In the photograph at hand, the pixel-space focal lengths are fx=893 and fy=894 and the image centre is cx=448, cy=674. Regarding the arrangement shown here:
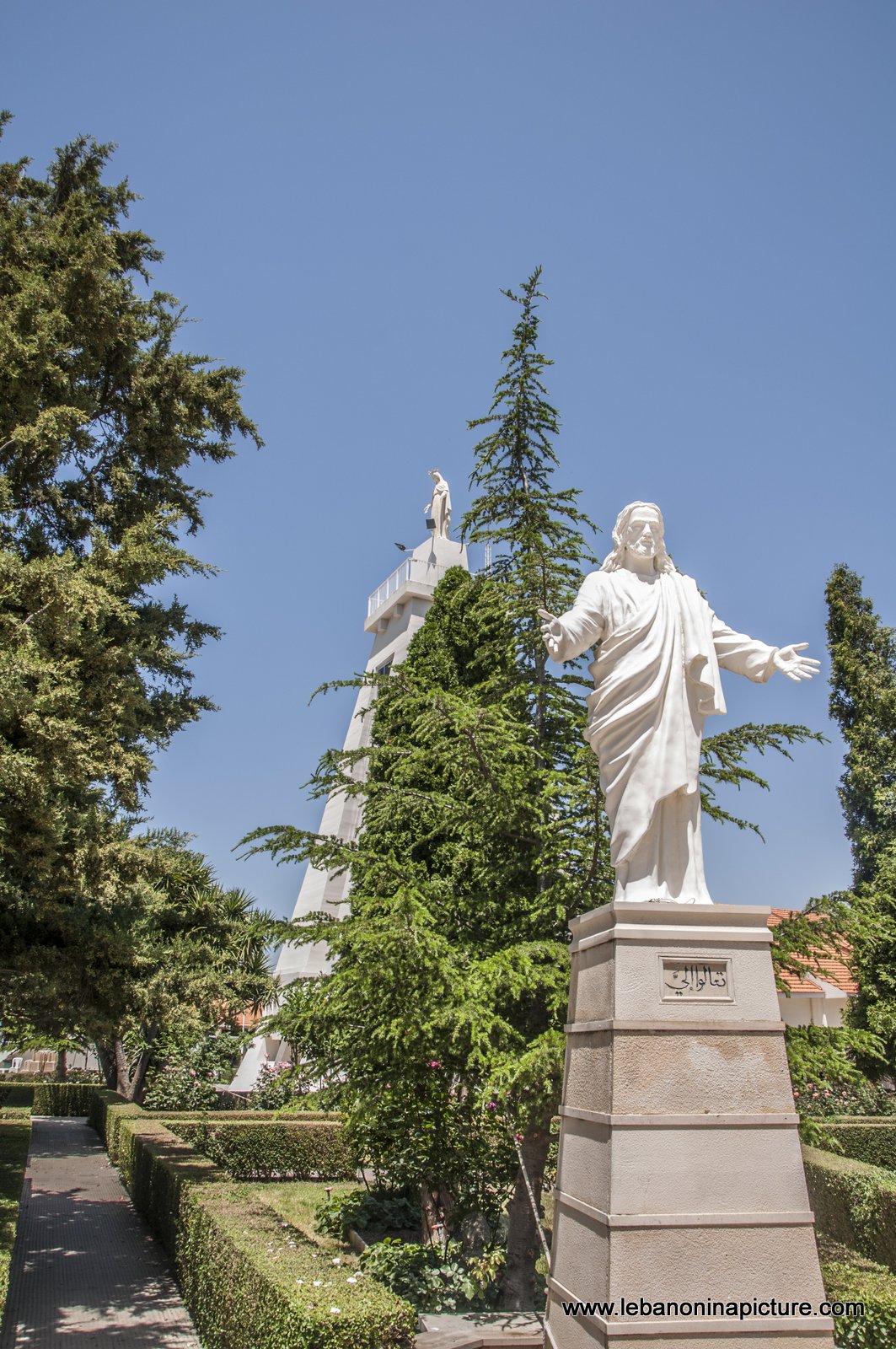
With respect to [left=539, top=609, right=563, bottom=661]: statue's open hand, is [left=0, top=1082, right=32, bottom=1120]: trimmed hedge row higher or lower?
lower

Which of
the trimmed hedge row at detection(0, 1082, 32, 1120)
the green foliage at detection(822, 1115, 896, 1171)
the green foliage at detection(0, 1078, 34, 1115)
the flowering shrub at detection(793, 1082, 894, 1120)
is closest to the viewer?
the green foliage at detection(822, 1115, 896, 1171)

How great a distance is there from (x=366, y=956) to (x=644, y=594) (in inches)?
146

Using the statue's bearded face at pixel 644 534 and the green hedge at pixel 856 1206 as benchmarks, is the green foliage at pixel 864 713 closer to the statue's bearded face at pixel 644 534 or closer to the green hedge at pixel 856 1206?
the green hedge at pixel 856 1206

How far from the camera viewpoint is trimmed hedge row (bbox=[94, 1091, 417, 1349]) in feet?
16.6

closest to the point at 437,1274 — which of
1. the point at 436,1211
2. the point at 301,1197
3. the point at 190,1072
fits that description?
the point at 436,1211

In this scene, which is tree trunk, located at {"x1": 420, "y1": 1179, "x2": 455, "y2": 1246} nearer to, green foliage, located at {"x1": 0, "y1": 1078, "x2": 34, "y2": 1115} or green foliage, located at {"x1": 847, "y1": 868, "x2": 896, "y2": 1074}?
green foliage, located at {"x1": 847, "y1": 868, "x2": 896, "y2": 1074}

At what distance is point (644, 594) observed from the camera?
5355 millimetres

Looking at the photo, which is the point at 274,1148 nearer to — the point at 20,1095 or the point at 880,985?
the point at 880,985

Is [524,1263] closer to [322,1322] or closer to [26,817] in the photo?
[322,1322]

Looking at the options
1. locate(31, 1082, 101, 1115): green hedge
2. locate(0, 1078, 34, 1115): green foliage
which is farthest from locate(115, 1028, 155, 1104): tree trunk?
locate(0, 1078, 34, 1115): green foliage

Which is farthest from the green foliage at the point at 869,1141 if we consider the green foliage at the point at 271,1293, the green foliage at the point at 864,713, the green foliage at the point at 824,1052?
the green foliage at the point at 271,1293

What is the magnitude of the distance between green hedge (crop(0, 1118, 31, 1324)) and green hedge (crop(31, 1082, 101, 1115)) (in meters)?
11.3

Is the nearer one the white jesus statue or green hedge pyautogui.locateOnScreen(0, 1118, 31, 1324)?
the white jesus statue

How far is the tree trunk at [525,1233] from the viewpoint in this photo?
7629mm
